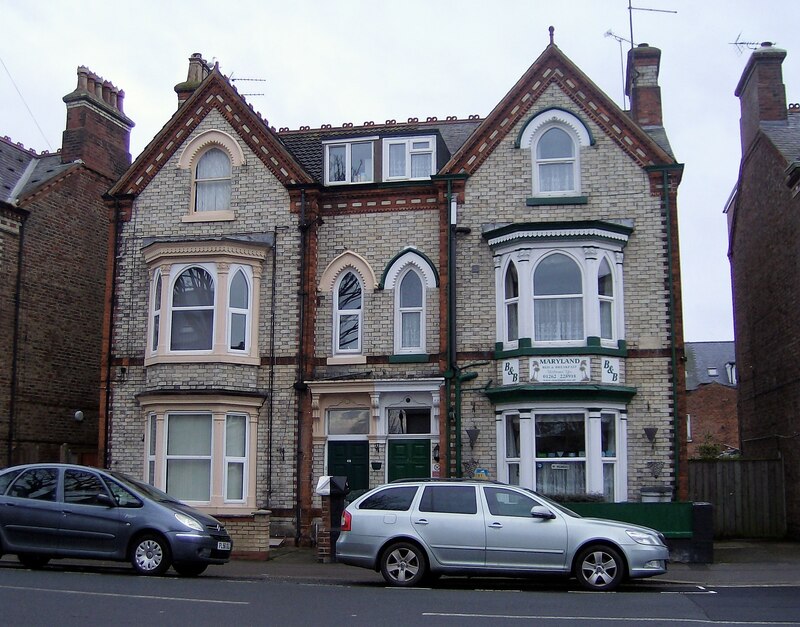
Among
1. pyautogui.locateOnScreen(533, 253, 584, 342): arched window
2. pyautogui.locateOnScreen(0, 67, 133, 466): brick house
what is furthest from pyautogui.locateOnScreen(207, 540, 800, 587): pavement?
pyautogui.locateOnScreen(0, 67, 133, 466): brick house

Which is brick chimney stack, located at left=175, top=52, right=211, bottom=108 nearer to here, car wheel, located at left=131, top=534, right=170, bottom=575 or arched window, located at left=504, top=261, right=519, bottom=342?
arched window, located at left=504, top=261, right=519, bottom=342

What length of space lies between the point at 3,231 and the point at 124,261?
12.8 ft

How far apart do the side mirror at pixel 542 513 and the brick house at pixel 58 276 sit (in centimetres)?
1339

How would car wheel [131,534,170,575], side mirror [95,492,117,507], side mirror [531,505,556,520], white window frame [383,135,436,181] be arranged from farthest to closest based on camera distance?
1. white window frame [383,135,436,181]
2. side mirror [95,492,117,507]
3. car wheel [131,534,170,575]
4. side mirror [531,505,556,520]

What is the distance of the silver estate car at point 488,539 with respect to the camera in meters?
14.1

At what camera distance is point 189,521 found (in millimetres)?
15039

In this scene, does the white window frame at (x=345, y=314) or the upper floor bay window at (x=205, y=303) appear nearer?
the upper floor bay window at (x=205, y=303)

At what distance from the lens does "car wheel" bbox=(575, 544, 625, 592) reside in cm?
1405

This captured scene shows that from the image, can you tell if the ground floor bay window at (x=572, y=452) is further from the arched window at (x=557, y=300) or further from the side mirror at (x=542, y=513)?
the side mirror at (x=542, y=513)

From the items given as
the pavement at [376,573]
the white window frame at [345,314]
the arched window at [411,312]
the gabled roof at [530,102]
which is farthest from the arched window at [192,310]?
the gabled roof at [530,102]

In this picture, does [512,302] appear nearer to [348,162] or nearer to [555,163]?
[555,163]

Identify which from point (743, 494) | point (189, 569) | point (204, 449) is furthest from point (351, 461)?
point (743, 494)

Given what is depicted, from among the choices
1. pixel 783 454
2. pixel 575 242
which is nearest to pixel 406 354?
pixel 575 242

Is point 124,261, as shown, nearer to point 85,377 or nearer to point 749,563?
point 85,377
